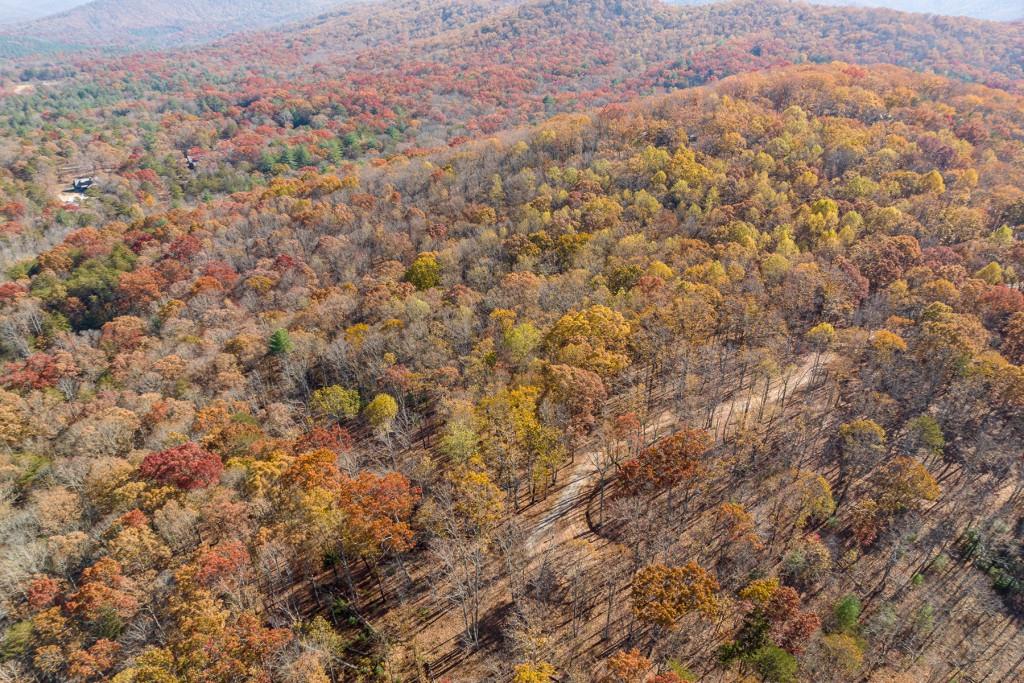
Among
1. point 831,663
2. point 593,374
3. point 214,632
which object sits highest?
point 593,374

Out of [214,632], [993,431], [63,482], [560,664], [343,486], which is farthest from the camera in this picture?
[63,482]

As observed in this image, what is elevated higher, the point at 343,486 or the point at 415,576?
the point at 343,486

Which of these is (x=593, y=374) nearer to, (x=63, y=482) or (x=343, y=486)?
(x=343, y=486)

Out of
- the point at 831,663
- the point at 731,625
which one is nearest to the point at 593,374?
the point at 731,625

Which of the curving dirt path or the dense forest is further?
the curving dirt path

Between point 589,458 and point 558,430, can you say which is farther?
point 589,458

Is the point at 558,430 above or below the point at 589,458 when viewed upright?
above

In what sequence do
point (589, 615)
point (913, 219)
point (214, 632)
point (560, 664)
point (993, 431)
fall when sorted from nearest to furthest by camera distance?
point (214, 632) < point (560, 664) < point (589, 615) < point (993, 431) < point (913, 219)

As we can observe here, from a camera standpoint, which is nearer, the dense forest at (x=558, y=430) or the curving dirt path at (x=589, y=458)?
the dense forest at (x=558, y=430)
